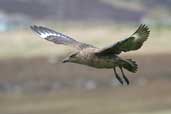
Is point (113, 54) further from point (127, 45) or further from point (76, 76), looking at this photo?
point (76, 76)

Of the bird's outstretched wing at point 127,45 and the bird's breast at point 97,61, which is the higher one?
the bird's outstretched wing at point 127,45

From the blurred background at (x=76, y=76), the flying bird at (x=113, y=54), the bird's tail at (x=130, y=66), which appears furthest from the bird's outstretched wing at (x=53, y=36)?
the blurred background at (x=76, y=76)

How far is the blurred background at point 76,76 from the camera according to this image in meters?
25.3

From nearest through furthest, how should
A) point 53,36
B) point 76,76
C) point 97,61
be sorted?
point 97,61, point 53,36, point 76,76

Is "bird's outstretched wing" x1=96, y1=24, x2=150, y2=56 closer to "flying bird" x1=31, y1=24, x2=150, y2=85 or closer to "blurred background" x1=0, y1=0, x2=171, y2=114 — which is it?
"flying bird" x1=31, y1=24, x2=150, y2=85

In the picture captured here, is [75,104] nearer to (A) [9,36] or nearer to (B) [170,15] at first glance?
(A) [9,36]

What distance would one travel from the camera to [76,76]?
103 ft

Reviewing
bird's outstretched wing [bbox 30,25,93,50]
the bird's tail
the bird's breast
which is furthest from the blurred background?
the bird's breast

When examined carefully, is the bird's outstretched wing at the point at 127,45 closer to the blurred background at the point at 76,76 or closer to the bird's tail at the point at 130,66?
the bird's tail at the point at 130,66

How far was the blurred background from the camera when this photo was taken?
83.0ft

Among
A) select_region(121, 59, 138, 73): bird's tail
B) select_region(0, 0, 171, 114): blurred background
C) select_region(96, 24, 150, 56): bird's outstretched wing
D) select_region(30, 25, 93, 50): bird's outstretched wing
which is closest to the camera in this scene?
select_region(96, 24, 150, 56): bird's outstretched wing

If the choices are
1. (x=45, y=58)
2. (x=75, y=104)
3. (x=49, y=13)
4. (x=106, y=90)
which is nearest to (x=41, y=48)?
(x=45, y=58)

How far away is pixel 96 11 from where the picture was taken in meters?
57.0

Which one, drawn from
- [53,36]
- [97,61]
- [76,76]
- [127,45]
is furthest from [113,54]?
[76,76]
